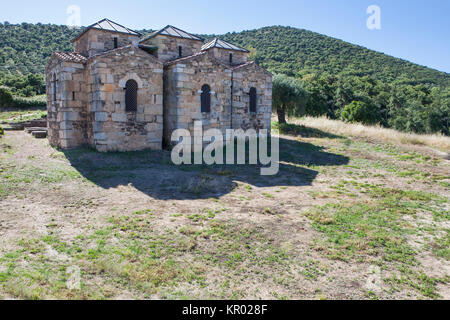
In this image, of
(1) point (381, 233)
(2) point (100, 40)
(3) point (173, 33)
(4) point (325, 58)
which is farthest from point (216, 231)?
(4) point (325, 58)

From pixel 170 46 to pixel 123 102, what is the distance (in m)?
5.12

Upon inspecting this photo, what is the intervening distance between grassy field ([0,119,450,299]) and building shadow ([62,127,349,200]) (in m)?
0.06

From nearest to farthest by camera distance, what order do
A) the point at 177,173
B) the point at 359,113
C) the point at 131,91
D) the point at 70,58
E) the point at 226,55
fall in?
the point at 177,173 < the point at 131,91 < the point at 70,58 < the point at 226,55 < the point at 359,113

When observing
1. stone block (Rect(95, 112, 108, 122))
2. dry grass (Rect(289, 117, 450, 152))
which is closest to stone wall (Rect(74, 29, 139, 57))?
stone block (Rect(95, 112, 108, 122))

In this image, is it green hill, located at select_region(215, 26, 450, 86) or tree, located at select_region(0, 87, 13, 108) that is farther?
green hill, located at select_region(215, 26, 450, 86)

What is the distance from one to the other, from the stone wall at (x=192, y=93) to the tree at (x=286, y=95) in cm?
758

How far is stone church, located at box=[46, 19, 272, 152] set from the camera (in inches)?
536

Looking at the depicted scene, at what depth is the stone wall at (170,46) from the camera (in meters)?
16.9

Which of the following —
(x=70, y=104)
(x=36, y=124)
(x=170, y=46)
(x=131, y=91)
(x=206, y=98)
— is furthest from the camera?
(x=36, y=124)

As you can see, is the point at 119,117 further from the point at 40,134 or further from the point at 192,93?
the point at 40,134

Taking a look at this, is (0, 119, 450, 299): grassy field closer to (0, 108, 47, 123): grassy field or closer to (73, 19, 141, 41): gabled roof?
(73, 19, 141, 41): gabled roof

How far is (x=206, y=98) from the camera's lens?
52.0 ft

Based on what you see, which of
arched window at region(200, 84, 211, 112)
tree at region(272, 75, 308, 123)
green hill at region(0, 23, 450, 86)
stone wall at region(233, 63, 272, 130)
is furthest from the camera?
green hill at region(0, 23, 450, 86)

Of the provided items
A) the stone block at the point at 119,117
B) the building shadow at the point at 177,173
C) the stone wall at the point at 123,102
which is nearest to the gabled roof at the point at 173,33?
the stone wall at the point at 123,102
